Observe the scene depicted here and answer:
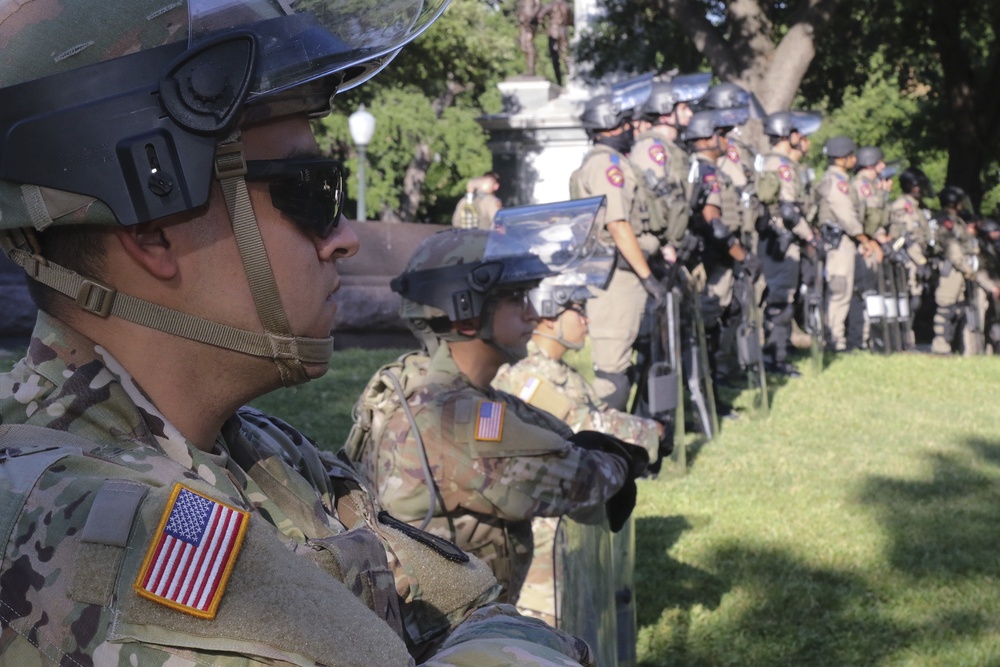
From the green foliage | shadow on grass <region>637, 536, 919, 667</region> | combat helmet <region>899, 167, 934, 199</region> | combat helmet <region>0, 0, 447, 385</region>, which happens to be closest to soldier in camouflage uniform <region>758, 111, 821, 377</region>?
combat helmet <region>899, 167, 934, 199</region>

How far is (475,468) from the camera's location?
11.3ft

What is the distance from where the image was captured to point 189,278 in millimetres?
1514

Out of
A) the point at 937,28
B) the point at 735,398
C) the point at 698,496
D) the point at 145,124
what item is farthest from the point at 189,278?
the point at 937,28

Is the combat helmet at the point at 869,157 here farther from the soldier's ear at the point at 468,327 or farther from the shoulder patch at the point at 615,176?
the soldier's ear at the point at 468,327

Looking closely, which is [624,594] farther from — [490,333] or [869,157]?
[869,157]

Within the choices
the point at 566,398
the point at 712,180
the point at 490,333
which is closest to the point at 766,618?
the point at 566,398

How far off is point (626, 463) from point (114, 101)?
2.43m

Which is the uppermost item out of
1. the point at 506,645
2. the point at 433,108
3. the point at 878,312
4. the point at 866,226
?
the point at 506,645

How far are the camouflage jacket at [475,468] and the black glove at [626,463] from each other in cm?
5

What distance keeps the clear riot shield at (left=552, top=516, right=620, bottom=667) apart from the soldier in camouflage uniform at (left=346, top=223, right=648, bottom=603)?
0.29 feet

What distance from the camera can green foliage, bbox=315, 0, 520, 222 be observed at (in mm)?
28391

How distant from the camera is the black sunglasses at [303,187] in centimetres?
155

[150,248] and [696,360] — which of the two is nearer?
[150,248]

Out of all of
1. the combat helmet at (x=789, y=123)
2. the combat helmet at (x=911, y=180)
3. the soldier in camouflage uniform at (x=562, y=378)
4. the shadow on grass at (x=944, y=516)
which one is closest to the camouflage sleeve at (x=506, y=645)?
the soldier in camouflage uniform at (x=562, y=378)
